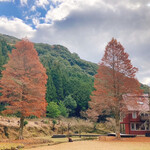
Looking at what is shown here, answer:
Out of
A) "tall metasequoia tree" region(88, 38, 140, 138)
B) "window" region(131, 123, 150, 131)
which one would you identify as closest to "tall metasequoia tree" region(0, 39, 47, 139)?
"tall metasequoia tree" region(88, 38, 140, 138)

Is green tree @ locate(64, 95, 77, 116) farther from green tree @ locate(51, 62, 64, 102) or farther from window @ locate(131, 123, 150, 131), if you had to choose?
window @ locate(131, 123, 150, 131)

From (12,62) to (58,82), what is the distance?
42622mm

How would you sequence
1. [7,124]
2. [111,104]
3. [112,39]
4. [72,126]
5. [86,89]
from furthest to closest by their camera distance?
[86,89], [72,126], [7,124], [112,39], [111,104]

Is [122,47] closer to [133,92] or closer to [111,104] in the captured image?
[133,92]

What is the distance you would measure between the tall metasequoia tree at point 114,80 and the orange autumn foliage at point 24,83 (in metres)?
8.00

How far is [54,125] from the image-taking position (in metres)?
39.8

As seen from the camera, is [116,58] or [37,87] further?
[116,58]

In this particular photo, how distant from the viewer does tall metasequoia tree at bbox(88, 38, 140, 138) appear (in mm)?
22266

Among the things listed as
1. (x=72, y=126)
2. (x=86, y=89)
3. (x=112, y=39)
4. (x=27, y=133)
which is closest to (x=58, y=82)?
(x=86, y=89)

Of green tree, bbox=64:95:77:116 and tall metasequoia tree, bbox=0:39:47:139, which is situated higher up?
tall metasequoia tree, bbox=0:39:47:139

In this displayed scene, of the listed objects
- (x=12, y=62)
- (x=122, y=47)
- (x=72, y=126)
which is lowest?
(x=72, y=126)

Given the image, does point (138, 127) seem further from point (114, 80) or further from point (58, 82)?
point (58, 82)

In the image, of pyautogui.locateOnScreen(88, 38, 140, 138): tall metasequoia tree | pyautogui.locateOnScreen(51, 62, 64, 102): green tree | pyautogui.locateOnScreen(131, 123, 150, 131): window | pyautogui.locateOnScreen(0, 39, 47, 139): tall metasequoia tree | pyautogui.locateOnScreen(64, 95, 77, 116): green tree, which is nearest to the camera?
pyautogui.locateOnScreen(0, 39, 47, 139): tall metasequoia tree

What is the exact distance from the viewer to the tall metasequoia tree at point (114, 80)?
22.3m
